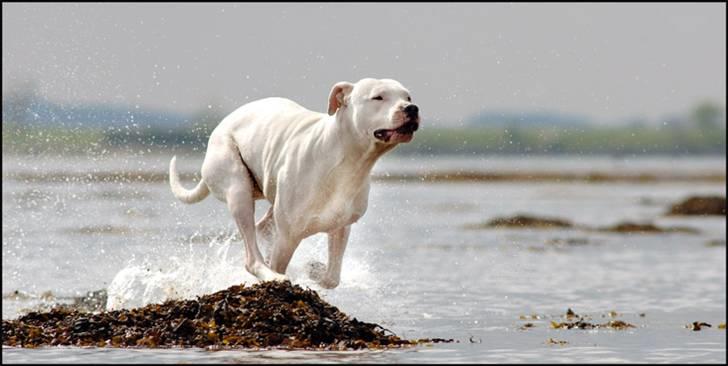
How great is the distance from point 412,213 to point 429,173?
25287 mm

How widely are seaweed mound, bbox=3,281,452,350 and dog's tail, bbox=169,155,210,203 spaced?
1.67 meters

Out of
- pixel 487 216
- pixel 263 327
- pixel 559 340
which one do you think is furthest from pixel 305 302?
pixel 487 216

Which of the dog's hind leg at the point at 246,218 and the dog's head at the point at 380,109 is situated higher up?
the dog's head at the point at 380,109

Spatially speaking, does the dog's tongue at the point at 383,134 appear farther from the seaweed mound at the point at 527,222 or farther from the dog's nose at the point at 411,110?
the seaweed mound at the point at 527,222

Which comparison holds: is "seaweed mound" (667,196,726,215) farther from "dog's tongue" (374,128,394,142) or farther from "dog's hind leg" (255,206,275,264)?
"dog's tongue" (374,128,394,142)

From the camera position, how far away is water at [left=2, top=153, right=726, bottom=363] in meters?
11.6

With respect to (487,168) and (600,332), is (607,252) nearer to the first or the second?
(600,332)

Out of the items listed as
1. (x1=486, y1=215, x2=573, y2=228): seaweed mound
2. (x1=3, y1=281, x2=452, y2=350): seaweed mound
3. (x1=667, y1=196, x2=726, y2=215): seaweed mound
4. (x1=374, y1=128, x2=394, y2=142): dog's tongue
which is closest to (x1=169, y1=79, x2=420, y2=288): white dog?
(x1=374, y1=128, x2=394, y2=142): dog's tongue

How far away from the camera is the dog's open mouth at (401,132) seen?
10758mm

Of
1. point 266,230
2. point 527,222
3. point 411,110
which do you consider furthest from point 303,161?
point 527,222

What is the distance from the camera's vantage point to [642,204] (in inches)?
1638

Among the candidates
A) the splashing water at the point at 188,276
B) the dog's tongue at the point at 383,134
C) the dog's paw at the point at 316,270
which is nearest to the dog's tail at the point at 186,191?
the splashing water at the point at 188,276

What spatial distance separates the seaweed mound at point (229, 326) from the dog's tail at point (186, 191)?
1.67m

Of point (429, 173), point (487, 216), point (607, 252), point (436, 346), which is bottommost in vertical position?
point (436, 346)
